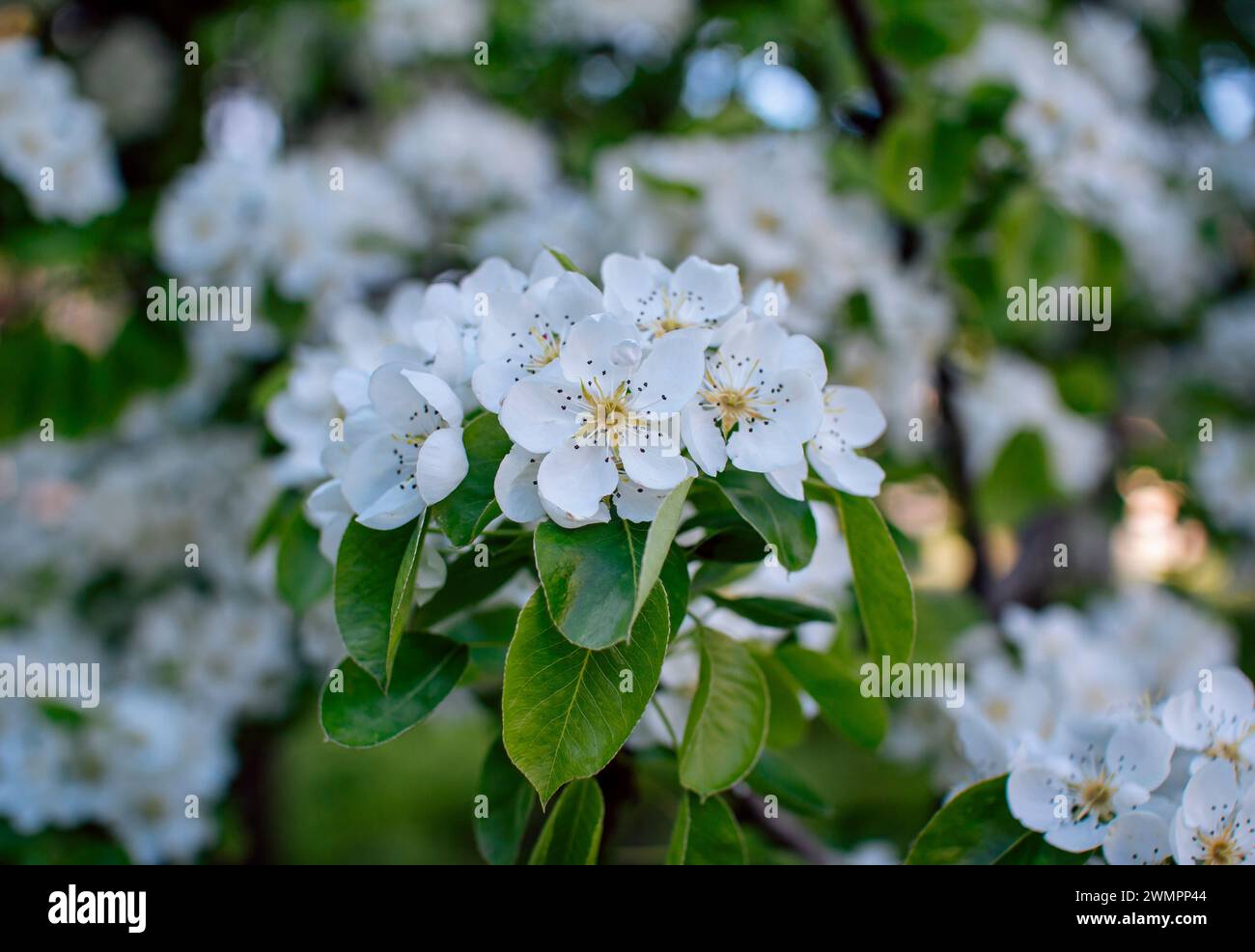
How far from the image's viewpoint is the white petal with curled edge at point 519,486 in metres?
0.76

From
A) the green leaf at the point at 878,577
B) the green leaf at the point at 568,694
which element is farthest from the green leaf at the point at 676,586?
the green leaf at the point at 878,577

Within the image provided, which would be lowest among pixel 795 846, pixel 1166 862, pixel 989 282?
pixel 795 846

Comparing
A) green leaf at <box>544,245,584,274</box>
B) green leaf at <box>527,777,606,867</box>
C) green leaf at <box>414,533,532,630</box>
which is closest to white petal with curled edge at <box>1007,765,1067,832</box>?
green leaf at <box>527,777,606,867</box>

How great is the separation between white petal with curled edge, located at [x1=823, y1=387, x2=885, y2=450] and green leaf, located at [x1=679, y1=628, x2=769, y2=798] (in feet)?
0.71

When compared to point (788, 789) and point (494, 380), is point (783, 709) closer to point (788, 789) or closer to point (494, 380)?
point (788, 789)

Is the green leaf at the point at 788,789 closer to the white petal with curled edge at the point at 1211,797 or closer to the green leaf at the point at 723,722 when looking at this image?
the green leaf at the point at 723,722

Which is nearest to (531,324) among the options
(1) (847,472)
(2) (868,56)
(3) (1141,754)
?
(1) (847,472)

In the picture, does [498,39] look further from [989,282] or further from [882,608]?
[882,608]

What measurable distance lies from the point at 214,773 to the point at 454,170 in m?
1.47

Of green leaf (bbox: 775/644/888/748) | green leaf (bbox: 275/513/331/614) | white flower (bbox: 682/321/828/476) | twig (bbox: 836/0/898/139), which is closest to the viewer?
white flower (bbox: 682/321/828/476)

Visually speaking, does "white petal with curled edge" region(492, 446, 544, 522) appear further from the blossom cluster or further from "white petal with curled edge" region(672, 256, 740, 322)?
the blossom cluster

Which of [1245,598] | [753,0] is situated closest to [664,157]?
[753,0]

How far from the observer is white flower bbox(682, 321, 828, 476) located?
0.78 meters

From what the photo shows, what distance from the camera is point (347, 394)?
935mm
